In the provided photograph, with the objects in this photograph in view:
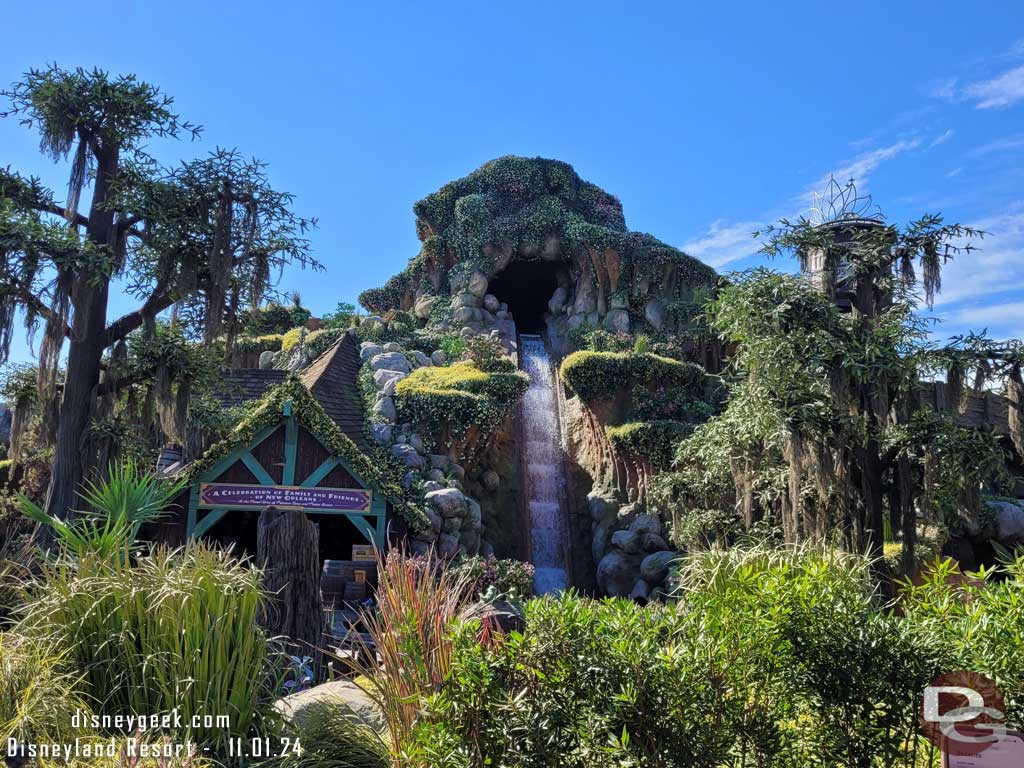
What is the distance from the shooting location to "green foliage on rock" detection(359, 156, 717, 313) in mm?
27734

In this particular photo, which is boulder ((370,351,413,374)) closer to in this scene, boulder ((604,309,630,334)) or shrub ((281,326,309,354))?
shrub ((281,326,309,354))

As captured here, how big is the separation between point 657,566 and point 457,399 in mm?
6062

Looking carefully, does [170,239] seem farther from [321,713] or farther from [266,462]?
[321,713]

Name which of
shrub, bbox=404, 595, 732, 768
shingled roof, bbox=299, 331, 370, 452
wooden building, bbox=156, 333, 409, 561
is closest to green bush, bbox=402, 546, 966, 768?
shrub, bbox=404, 595, 732, 768

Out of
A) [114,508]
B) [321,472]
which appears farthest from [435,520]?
[114,508]

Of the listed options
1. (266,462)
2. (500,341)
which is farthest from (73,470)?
(500,341)

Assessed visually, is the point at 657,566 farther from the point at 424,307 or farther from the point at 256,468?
the point at 424,307

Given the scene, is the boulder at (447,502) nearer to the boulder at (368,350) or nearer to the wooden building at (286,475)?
the wooden building at (286,475)

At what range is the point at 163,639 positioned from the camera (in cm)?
435

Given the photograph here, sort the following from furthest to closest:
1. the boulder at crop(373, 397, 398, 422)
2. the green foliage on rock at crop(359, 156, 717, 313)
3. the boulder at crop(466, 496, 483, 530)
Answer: the green foliage on rock at crop(359, 156, 717, 313), the boulder at crop(373, 397, 398, 422), the boulder at crop(466, 496, 483, 530)

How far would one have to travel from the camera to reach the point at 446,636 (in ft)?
12.9

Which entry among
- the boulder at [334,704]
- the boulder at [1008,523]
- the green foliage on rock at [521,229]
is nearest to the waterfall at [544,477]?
the green foliage on rock at [521,229]

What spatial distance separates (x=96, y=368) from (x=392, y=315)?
1590 cm

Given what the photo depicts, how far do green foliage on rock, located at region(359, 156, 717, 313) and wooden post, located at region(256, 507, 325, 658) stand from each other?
21.7 metres
